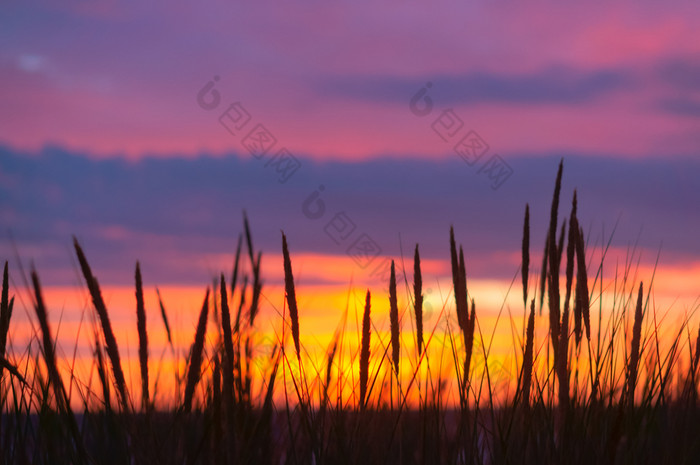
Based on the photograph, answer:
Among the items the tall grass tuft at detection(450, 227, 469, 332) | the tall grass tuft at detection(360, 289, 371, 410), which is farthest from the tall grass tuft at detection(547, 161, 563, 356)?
the tall grass tuft at detection(360, 289, 371, 410)

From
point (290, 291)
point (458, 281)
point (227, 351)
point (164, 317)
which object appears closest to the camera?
point (227, 351)

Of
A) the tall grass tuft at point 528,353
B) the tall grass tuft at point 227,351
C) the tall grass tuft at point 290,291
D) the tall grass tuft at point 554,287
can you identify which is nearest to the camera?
the tall grass tuft at point 227,351

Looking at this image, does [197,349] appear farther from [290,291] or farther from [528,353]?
[528,353]

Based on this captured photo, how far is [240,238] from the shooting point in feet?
10.8

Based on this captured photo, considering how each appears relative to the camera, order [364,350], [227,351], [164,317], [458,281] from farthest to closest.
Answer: [164,317]
[458,281]
[364,350]
[227,351]

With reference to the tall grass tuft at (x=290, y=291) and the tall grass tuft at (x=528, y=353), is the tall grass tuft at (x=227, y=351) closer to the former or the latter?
the tall grass tuft at (x=290, y=291)

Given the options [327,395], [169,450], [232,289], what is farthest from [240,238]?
[169,450]

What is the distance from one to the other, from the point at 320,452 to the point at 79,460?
0.75 m

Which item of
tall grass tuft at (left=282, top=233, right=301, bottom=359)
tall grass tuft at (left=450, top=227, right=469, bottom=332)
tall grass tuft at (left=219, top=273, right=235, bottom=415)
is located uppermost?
tall grass tuft at (left=450, top=227, right=469, bottom=332)

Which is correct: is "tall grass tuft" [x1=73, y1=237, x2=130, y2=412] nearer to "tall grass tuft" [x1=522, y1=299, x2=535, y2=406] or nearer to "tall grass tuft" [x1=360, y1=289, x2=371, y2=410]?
"tall grass tuft" [x1=360, y1=289, x2=371, y2=410]

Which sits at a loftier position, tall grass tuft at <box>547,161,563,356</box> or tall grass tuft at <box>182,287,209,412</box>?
tall grass tuft at <box>547,161,563,356</box>

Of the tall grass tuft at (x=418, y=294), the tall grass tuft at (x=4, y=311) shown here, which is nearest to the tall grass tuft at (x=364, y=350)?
the tall grass tuft at (x=418, y=294)

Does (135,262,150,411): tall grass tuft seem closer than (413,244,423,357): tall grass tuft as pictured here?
Yes

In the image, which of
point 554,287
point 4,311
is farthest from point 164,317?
point 554,287
